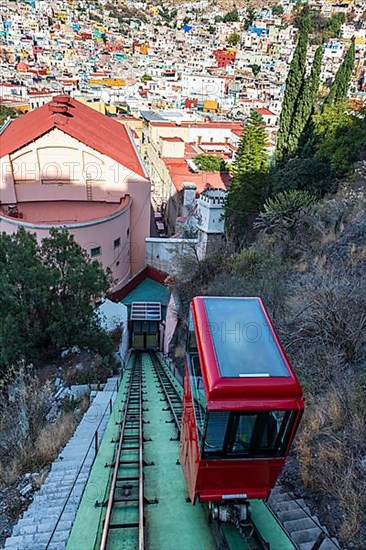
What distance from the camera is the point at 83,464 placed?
25.7 feet

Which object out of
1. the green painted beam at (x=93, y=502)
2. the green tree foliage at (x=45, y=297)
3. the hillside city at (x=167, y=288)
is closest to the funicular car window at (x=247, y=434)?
the hillside city at (x=167, y=288)

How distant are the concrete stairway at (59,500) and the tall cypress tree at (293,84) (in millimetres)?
22986

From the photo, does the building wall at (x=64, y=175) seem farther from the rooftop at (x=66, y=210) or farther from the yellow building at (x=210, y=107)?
the yellow building at (x=210, y=107)

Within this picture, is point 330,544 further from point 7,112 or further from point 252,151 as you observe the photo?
point 7,112

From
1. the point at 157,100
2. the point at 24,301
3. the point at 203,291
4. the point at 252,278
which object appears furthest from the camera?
the point at 157,100

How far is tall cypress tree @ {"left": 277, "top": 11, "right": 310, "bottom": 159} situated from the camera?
25580 mm

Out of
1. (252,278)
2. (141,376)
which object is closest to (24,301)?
(141,376)

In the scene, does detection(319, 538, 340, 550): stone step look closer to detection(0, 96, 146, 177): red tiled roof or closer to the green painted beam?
the green painted beam

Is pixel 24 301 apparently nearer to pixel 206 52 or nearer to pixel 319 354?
pixel 319 354

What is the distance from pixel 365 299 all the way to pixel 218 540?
607 cm

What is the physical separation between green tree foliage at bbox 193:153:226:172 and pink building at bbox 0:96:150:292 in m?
11.0

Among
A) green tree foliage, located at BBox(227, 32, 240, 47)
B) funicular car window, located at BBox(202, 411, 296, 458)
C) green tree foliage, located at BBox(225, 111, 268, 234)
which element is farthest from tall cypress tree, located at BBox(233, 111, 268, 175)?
green tree foliage, located at BBox(227, 32, 240, 47)

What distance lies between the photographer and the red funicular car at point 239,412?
497 centimetres

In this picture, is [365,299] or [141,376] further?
[141,376]
